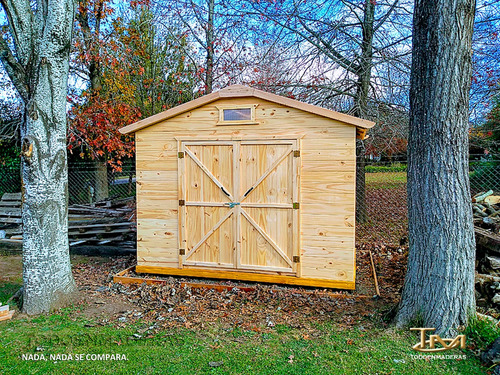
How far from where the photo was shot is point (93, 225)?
8.62 metres

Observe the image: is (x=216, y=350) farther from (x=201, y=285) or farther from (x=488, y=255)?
(x=488, y=255)

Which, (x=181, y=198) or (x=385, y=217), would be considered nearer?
(x=181, y=198)

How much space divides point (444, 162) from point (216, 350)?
2.98 metres

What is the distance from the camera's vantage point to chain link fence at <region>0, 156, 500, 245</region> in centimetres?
796

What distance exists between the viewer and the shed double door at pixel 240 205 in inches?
219

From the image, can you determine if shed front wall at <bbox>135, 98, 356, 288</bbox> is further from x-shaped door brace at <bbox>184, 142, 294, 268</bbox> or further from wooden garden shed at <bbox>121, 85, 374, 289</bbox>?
x-shaped door brace at <bbox>184, 142, 294, 268</bbox>

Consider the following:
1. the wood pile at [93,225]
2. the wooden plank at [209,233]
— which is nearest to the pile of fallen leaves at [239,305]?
the wooden plank at [209,233]

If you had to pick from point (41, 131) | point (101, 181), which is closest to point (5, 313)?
point (41, 131)

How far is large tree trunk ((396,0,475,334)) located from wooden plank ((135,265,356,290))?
1.56 metres

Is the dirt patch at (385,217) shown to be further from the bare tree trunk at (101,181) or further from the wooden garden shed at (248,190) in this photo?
the bare tree trunk at (101,181)

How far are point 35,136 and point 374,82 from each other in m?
7.34

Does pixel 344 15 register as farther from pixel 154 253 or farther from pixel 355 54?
pixel 154 253

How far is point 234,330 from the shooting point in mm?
4238

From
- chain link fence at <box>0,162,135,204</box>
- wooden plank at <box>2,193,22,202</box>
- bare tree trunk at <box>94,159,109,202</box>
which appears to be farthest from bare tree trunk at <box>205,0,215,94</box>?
wooden plank at <box>2,193,22,202</box>
